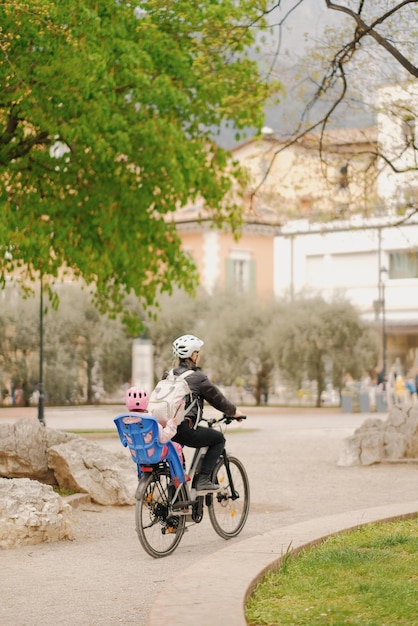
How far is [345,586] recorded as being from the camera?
783cm

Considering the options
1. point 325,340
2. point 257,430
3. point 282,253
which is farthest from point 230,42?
point 282,253

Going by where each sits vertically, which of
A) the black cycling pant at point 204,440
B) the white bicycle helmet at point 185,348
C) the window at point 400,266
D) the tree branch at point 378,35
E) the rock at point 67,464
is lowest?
the rock at point 67,464

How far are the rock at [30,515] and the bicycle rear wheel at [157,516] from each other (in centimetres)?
114

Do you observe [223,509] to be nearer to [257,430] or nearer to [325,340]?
[257,430]

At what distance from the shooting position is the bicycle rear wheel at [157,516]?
10.2 metres

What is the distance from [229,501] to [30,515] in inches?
68.8

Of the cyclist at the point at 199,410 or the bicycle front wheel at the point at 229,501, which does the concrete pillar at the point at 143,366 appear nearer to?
the bicycle front wheel at the point at 229,501

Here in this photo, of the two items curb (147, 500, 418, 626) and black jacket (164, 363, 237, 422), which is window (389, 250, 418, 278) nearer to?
curb (147, 500, 418, 626)

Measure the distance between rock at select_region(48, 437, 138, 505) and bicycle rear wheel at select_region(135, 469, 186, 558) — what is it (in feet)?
11.3

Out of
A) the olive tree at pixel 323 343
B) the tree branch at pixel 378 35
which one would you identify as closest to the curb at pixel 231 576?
the tree branch at pixel 378 35

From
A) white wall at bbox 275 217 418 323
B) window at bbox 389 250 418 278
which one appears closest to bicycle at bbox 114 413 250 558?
white wall at bbox 275 217 418 323

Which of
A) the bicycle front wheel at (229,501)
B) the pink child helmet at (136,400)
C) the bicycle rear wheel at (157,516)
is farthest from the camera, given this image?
the bicycle front wheel at (229,501)

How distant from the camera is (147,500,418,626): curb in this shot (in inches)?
261

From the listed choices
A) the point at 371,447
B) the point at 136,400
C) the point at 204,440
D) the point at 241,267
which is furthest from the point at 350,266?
the point at 136,400
